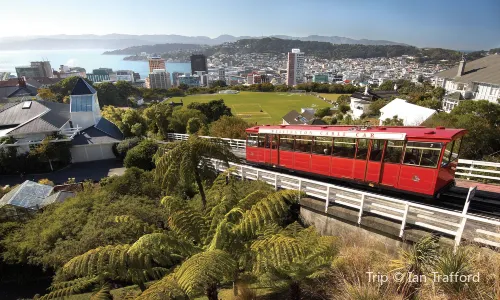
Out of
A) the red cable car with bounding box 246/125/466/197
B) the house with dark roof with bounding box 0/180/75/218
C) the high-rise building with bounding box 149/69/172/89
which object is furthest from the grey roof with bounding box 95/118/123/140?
the high-rise building with bounding box 149/69/172/89

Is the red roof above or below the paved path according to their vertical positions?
above

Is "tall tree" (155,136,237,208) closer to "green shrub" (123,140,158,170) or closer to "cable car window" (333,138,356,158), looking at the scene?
"cable car window" (333,138,356,158)

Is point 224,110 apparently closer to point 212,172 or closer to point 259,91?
point 212,172

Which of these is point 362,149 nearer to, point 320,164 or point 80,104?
point 320,164

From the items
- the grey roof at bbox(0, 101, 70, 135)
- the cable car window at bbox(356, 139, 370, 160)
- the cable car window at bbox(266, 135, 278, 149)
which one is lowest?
the grey roof at bbox(0, 101, 70, 135)

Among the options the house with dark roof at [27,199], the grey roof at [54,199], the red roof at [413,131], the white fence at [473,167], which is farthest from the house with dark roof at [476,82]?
the house with dark roof at [27,199]

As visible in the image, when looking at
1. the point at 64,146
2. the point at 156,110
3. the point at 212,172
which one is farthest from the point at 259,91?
the point at 212,172

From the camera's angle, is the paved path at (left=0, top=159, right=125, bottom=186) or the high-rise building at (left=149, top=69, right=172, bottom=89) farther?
the high-rise building at (left=149, top=69, right=172, bottom=89)

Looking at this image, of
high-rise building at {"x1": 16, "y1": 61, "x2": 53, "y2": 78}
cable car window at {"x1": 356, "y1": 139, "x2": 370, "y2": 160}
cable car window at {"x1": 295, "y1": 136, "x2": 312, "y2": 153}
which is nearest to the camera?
cable car window at {"x1": 356, "y1": 139, "x2": 370, "y2": 160}
